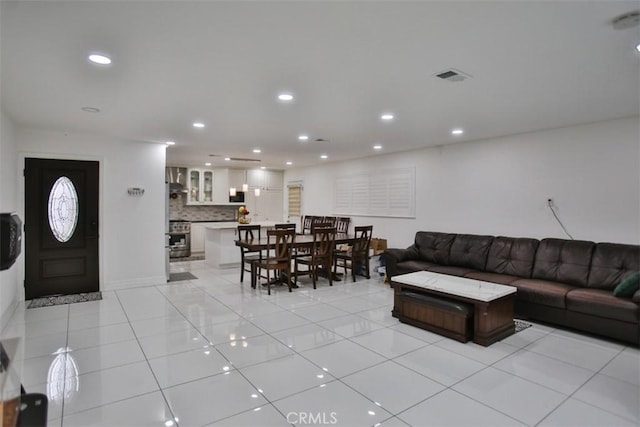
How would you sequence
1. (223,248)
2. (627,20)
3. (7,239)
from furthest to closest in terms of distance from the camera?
(223,248)
(627,20)
(7,239)

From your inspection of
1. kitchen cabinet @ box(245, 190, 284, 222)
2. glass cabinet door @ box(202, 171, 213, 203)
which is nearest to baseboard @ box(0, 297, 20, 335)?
glass cabinet door @ box(202, 171, 213, 203)

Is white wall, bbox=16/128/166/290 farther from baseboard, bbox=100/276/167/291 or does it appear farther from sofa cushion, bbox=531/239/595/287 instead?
sofa cushion, bbox=531/239/595/287

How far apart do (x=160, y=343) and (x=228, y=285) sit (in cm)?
244

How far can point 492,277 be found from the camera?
450 cm

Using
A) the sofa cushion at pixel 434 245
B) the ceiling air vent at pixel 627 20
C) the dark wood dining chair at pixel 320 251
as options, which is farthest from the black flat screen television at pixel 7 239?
the sofa cushion at pixel 434 245

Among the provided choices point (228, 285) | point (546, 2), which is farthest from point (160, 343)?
point (546, 2)

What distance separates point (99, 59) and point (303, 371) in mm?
2876

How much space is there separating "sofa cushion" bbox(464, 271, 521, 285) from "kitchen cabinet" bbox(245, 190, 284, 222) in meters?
6.51

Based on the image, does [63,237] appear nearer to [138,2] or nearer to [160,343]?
[160,343]

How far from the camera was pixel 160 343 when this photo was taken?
11.1 ft

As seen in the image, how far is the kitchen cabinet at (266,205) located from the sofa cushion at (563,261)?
23.4 ft

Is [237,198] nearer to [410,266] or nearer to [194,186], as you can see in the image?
[194,186]

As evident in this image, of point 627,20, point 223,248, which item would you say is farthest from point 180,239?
point 627,20

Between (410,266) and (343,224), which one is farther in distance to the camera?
(343,224)
